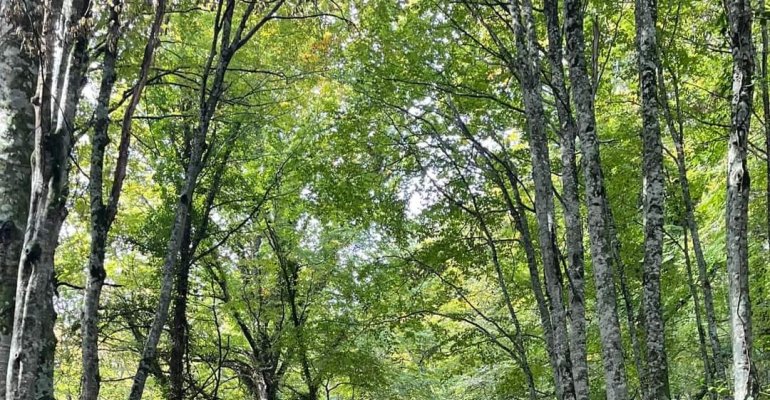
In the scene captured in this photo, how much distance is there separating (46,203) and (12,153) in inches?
48.1

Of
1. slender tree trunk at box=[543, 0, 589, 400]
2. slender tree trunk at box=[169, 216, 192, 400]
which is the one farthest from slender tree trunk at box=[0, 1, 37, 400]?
slender tree trunk at box=[169, 216, 192, 400]

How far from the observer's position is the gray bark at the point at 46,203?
8.14ft

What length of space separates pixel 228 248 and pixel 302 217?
6.17ft

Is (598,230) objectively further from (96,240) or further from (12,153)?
(12,153)

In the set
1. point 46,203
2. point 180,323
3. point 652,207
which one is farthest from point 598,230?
point 180,323

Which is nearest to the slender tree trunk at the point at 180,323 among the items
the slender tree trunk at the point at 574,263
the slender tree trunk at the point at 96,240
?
the slender tree trunk at the point at 96,240

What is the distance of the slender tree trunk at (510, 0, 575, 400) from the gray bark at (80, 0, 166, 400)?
2961 millimetres

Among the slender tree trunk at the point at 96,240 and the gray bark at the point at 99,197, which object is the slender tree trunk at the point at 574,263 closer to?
the gray bark at the point at 99,197

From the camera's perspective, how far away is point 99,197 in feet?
11.2

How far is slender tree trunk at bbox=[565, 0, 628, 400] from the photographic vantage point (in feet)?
14.2

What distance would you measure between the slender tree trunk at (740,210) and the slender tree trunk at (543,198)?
4.85ft

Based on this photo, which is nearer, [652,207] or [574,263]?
[652,207]

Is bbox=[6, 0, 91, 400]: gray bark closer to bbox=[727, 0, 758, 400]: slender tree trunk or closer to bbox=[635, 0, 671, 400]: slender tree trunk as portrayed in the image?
bbox=[727, 0, 758, 400]: slender tree trunk

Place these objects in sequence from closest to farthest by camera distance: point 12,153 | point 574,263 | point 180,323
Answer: point 12,153 < point 574,263 < point 180,323
